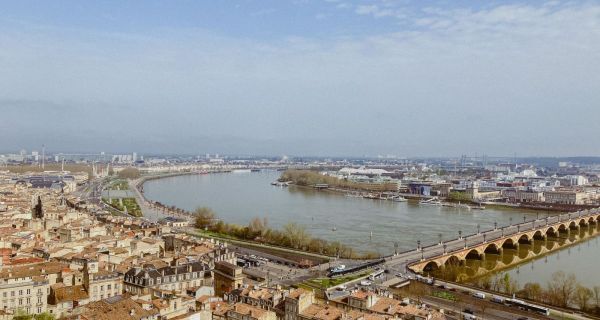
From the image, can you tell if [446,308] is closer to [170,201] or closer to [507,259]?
[507,259]

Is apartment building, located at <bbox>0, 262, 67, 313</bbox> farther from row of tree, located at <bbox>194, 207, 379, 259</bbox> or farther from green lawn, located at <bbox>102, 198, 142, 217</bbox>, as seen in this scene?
green lawn, located at <bbox>102, 198, 142, 217</bbox>

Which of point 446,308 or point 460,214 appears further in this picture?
point 460,214

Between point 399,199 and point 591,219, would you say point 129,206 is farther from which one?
point 591,219

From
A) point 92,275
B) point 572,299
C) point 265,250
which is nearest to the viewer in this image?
point 92,275

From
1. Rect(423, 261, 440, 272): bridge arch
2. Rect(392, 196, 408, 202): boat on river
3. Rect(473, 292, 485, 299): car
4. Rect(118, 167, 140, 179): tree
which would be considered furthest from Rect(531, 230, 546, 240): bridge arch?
Rect(118, 167, 140, 179): tree

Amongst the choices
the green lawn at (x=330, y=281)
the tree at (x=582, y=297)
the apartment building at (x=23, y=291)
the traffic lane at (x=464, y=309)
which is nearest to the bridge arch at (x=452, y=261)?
the green lawn at (x=330, y=281)

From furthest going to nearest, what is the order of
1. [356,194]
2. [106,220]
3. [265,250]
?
[356,194]
[106,220]
[265,250]

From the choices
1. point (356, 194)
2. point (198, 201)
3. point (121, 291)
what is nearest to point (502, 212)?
point (356, 194)

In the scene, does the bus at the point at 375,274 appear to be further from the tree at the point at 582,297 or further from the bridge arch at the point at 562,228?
the bridge arch at the point at 562,228
